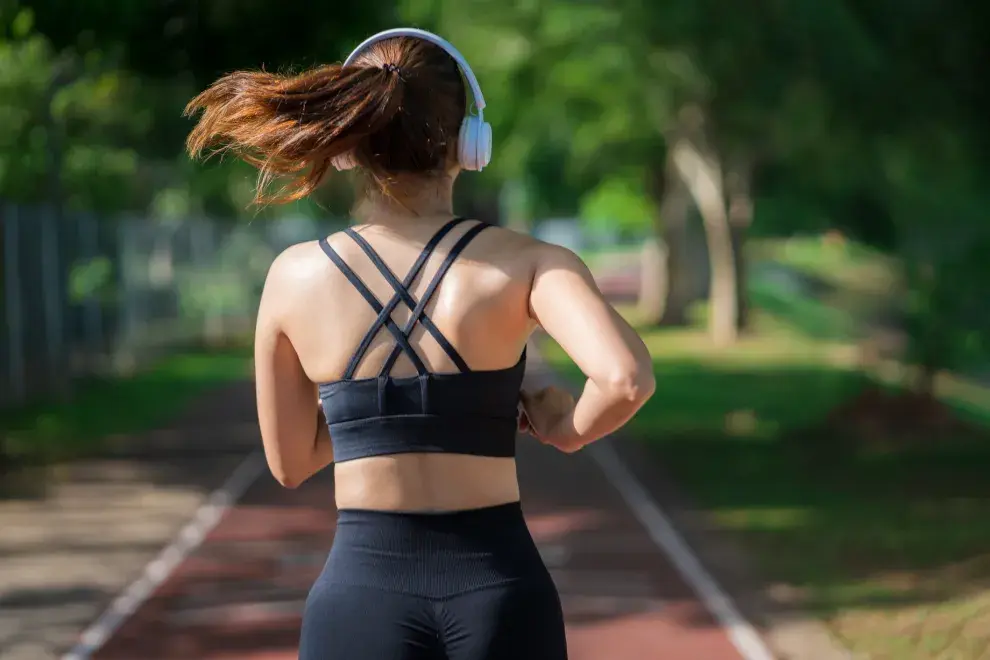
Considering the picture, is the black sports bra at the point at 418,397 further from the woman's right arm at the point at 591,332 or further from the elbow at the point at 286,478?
the elbow at the point at 286,478

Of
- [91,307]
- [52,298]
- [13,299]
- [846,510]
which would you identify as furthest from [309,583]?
[91,307]

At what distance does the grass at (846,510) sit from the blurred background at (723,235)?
0.12 feet

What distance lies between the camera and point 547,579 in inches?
106

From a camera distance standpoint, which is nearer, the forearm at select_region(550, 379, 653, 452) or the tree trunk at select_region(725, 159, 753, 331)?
the forearm at select_region(550, 379, 653, 452)

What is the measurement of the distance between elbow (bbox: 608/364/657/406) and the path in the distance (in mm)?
4898

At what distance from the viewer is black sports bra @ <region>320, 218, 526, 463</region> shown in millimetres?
2566

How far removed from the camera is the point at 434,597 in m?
2.61

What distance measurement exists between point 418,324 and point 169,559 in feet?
24.7

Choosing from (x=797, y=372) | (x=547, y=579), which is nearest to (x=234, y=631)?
(x=547, y=579)

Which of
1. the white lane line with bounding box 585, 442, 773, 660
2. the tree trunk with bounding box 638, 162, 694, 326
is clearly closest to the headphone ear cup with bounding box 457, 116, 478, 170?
the white lane line with bounding box 585, 442, 773, 660

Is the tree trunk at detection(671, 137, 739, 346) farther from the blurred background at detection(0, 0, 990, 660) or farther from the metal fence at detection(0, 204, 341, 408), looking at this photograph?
the metal fence at detection(0, 204, 341, 408)

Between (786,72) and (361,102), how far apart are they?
34.5ft

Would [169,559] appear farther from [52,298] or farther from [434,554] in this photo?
[52,298]

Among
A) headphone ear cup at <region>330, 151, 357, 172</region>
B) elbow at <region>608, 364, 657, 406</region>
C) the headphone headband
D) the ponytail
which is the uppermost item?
the headphone headband
